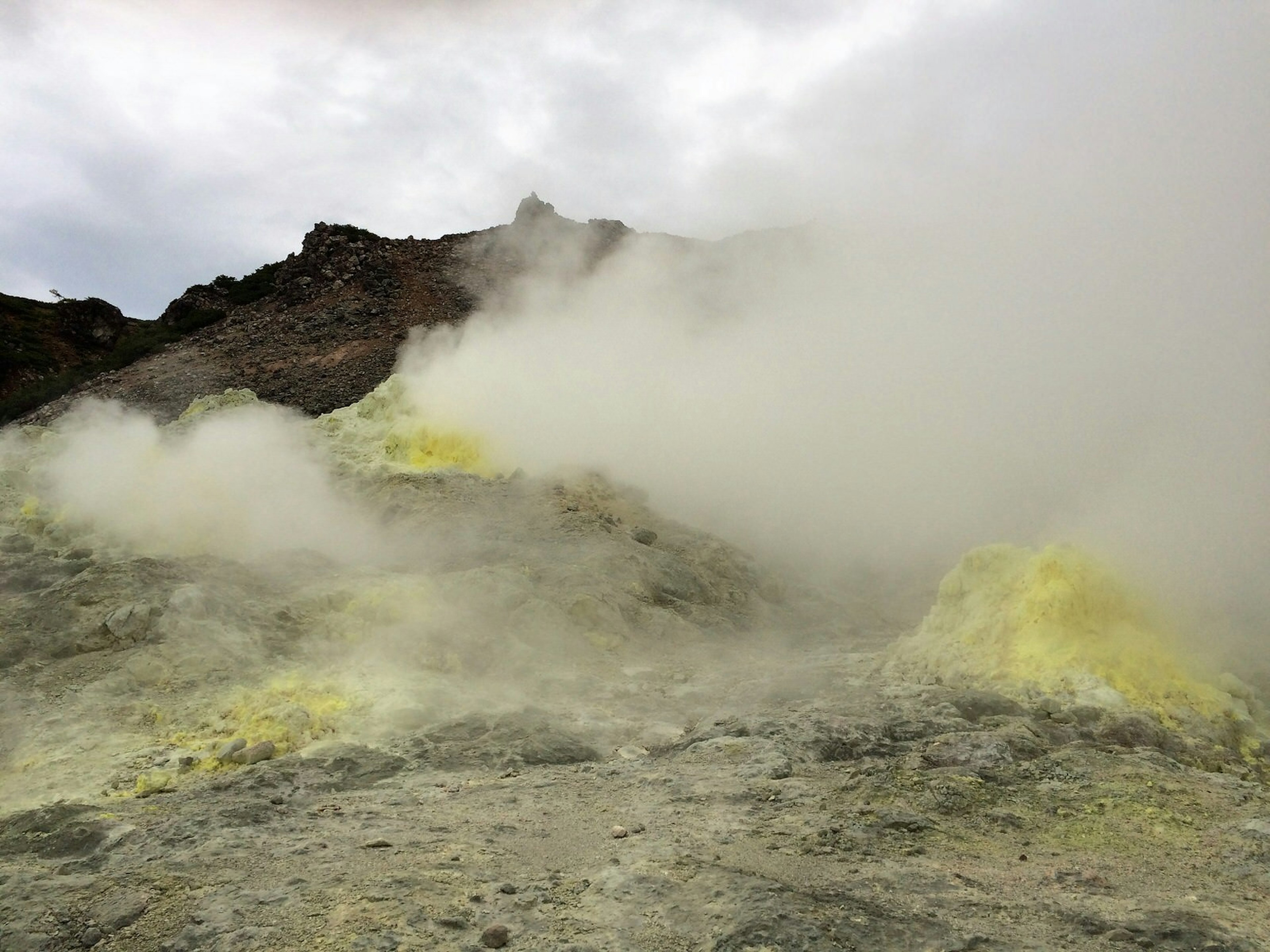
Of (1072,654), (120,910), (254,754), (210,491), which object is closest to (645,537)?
(1072,654)

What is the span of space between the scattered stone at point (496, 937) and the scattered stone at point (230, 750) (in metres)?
3.09

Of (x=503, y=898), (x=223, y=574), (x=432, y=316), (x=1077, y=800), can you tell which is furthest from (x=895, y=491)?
(x=432, y=316)

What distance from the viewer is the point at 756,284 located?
59.0 ft

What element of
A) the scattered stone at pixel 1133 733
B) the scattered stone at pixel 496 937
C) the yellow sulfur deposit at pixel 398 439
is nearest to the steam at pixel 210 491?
the yellow sulfur deposit at pixel 398 439

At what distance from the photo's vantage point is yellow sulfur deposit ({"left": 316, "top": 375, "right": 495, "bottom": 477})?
501 inches

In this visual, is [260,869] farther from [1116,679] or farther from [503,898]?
[1116,679]

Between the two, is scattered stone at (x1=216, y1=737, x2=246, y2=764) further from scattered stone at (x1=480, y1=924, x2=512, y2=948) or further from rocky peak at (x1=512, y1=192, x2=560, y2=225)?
rocky peak at (x1=512, y1=192, x2=560, y2=225)

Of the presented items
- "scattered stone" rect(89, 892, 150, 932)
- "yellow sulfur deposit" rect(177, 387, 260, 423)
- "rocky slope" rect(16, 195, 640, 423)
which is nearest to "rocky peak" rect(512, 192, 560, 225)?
"rocky slope" rect(16, 195, 640, 423)

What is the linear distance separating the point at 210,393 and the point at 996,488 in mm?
14137

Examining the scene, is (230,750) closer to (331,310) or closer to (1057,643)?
(1057,643)

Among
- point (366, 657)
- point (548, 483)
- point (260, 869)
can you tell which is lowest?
point (260, 869)

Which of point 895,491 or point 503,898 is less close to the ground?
point 895,491

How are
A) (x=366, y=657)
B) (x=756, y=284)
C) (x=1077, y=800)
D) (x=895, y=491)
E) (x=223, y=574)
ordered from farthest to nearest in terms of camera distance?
(x=756, y=284) < (x=895, y=491) < (x=223, y=574) < (x=366, y=657) < (x=1077, y=800)

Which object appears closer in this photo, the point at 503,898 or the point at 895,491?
the point at 503,898
